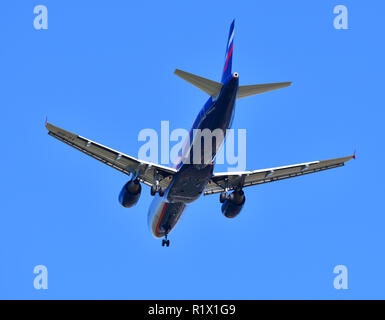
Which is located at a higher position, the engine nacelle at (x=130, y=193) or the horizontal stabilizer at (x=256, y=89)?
the horizontal stabilizer at (x=256, y=89)

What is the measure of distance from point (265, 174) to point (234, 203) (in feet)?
9.74

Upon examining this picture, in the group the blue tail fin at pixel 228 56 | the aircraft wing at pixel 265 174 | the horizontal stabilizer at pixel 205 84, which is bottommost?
the aircraft wing at pixel 265 174

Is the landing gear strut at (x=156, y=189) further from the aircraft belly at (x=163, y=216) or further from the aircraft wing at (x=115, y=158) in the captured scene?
the aircraft belly at (x=163, y=216)

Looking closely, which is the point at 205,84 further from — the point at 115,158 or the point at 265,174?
the point at 265,174

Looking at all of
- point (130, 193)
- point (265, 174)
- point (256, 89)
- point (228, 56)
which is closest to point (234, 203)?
point (265, 174)

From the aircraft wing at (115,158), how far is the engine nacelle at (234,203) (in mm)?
4356

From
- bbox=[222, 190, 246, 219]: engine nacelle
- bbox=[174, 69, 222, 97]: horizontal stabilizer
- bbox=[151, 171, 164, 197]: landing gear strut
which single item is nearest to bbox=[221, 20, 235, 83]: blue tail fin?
bbox=[174, 69, 222, 97]: horizontal stabilizer

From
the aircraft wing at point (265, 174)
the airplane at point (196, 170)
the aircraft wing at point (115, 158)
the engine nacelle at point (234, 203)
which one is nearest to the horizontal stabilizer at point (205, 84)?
the airplane at point (196, 170)

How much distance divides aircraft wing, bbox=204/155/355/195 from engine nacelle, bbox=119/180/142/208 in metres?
5.41

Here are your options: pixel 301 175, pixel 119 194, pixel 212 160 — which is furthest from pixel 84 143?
pixel 301 175

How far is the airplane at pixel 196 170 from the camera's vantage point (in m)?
36.1

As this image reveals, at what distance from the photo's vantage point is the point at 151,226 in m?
48.1

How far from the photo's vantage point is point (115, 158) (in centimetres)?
4184

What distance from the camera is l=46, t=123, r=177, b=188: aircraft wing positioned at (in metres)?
39.9
